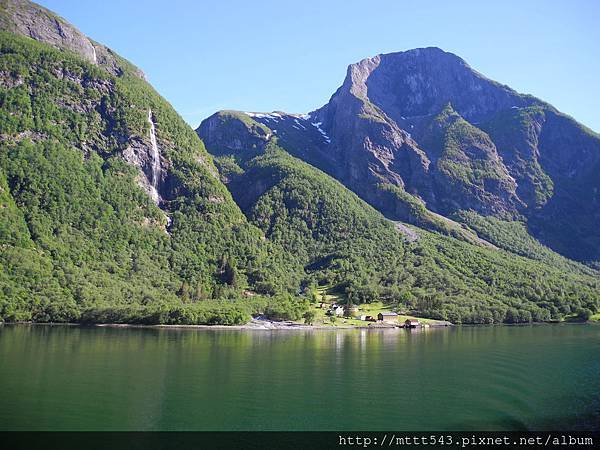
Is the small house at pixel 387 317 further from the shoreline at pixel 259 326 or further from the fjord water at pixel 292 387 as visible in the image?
the fjord water at pixel 292 387

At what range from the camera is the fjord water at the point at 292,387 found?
158ft

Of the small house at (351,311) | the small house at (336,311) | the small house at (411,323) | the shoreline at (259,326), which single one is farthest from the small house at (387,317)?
the small house at (336,311)

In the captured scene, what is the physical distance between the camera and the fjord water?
48.2 meters

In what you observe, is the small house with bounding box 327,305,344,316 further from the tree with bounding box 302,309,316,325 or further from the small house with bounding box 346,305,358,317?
the tree with bounding box 302,309,316,325

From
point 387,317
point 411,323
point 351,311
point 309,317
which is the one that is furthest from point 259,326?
point 411,323

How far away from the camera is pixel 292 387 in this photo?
205 ft

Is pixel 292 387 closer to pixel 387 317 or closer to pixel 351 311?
pixel 387 317

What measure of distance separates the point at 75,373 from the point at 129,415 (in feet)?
77.9

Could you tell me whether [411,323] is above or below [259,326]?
above

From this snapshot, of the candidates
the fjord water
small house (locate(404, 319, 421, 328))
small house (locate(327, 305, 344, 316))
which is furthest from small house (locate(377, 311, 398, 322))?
the fjord water

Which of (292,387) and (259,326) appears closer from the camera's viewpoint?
(292,387)

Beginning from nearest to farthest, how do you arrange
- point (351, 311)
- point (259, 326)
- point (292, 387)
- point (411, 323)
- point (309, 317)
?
point (292, 387)
point (259, 326)
point (309, 317)
point (411, 323)
point (351, 311)

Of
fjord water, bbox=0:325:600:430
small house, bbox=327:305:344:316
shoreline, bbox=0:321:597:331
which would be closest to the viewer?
fjord water, bbox=0:325:600:430

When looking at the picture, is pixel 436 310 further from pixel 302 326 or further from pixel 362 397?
pixel 362 397
